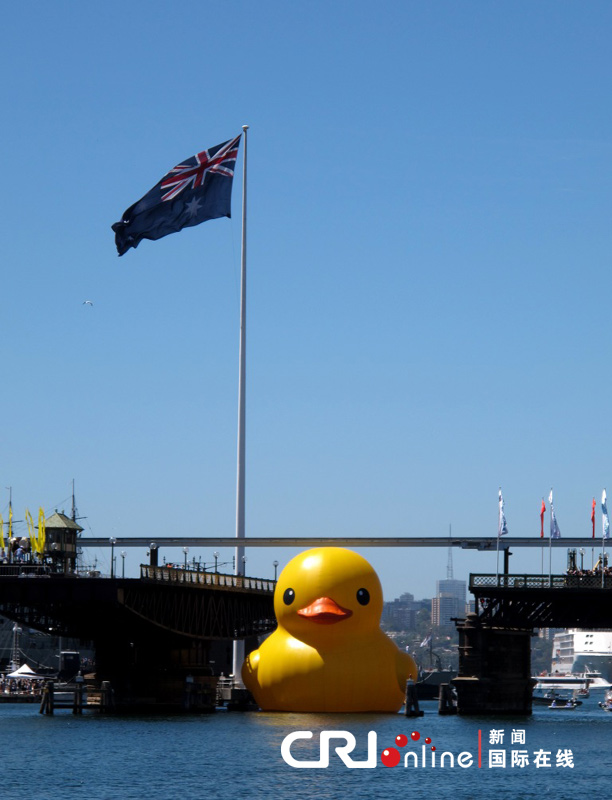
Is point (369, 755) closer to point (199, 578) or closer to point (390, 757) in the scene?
point (390, 757)

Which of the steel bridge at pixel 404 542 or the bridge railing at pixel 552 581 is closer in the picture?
the bridge railing at pixel 552 581

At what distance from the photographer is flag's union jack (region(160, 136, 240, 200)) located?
93.4 metres

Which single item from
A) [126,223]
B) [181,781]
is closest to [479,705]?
[126,223]

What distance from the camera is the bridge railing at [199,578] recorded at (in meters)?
94.7

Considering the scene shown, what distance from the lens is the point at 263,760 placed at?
62.7m

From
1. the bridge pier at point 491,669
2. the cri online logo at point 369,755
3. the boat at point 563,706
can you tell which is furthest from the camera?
the boat at point 563,706

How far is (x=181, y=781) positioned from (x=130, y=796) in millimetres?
5018

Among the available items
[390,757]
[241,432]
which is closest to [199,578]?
[241,432]

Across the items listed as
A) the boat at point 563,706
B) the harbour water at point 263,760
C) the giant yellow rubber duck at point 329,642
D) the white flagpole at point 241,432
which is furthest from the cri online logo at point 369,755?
the boat at point 563,706

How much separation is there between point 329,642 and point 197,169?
31.0 m

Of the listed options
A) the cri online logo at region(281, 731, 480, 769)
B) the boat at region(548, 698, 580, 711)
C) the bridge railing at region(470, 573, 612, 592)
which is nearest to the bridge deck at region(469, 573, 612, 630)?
the bridge railing at region(470, 573, 612, 592)

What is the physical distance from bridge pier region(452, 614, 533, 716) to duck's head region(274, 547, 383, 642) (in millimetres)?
17554

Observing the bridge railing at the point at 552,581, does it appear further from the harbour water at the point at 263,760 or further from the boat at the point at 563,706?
the boat at the point at 563,706

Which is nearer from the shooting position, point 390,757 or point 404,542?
point 390,757
